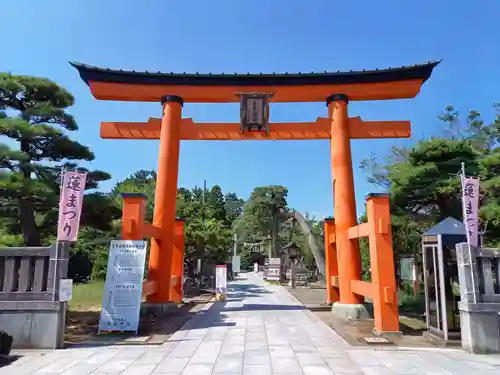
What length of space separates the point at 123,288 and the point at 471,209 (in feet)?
26.7

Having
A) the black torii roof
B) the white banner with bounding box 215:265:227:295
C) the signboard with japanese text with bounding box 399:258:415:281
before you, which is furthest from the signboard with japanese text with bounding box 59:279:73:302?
the signboard with japanese text with bounding box 399:258:415:281

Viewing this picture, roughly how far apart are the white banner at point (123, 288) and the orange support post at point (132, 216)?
52cm

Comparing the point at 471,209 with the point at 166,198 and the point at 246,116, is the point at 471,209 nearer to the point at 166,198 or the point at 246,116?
the point at 246,116

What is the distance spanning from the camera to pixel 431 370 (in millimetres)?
5723

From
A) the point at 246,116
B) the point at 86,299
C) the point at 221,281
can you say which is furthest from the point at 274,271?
the point at 246,116

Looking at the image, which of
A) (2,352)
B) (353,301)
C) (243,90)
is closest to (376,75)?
(243,90)

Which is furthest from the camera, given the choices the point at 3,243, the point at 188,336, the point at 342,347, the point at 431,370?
the point at 3,243

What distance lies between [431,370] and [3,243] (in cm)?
1095

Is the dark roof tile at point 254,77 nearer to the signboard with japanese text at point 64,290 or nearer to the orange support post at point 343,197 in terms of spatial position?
the orange support post at point 343,197

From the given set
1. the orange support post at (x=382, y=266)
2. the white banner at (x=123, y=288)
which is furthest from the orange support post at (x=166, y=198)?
the orange support post at (x=382, y=266)

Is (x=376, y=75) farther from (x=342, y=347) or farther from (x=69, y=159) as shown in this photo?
(x=69, y=159)

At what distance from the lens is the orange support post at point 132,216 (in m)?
9.63

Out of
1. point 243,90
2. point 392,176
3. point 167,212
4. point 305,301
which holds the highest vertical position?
point 243,90

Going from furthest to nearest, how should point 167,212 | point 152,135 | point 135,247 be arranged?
point 152,135 → point 167,212 → point 135,247
